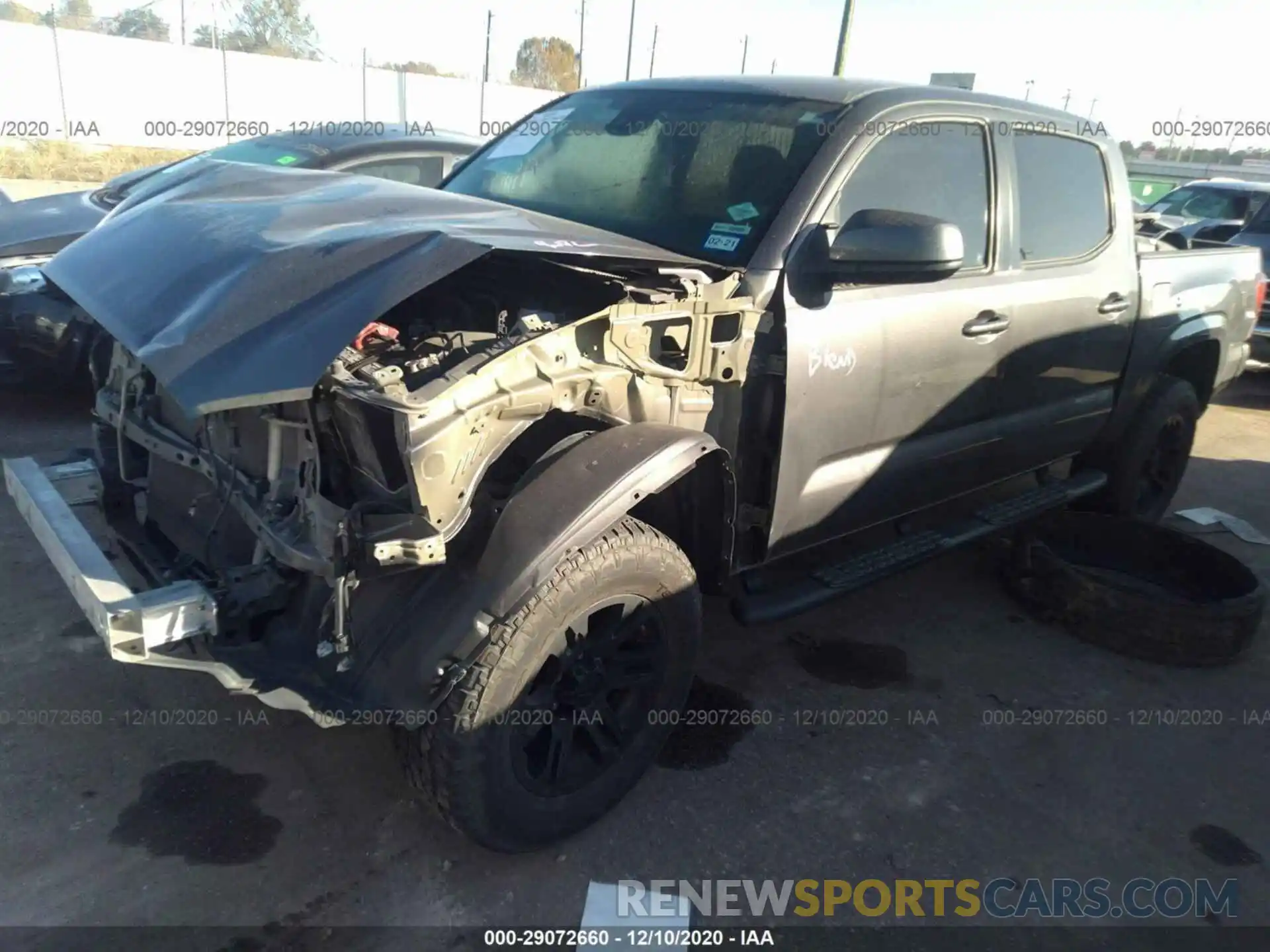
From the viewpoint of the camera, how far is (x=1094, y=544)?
15.6ft

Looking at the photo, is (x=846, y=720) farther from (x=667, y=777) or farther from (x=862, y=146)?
(x=862, y=146)

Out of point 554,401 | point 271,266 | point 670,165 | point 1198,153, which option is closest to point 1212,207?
point 670,165

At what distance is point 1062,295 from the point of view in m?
3.78

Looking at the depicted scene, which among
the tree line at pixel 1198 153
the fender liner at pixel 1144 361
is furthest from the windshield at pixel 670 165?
the tree line at pixel 1198 153

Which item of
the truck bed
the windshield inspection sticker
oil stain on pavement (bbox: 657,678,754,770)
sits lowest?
oil stain on pavement (bbox: 657,678,754,770)

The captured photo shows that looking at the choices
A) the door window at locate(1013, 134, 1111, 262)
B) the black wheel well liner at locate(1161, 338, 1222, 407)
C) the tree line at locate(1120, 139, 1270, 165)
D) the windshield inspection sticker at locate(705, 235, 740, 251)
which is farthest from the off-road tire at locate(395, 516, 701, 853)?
the tree line at locate(1120, 139, 1270, 165)

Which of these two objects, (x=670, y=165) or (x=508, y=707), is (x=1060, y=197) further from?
(x=508, y=707)

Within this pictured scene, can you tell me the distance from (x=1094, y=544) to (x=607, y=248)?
340 centimetres

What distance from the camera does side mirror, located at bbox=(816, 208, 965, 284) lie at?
2689 millimetres

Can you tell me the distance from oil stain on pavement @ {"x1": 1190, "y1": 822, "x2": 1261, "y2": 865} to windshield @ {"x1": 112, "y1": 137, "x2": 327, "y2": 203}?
218 inches

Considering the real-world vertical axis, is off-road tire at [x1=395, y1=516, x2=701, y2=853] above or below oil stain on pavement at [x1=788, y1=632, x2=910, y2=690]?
above

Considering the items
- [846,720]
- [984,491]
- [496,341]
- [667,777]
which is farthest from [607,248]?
[984,491]
